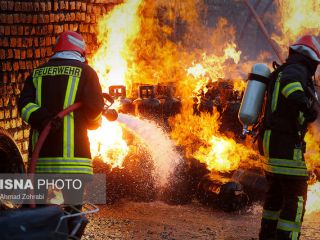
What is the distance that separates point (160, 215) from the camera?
679 cm

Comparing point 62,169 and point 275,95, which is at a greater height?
point 275,95

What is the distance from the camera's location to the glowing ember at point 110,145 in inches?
300

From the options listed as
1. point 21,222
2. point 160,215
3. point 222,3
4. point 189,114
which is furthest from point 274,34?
point 21,222

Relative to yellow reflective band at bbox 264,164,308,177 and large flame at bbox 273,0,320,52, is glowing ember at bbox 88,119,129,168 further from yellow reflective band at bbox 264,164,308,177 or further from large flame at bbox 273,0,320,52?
large flame at bbox 273,0,320,52

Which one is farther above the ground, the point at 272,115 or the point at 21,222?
the point at 272,115

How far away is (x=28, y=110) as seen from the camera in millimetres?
4520

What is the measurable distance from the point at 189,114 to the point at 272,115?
4.21 m

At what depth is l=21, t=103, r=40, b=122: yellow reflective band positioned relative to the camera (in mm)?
4504

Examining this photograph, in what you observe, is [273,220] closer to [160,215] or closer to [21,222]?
[160,215]

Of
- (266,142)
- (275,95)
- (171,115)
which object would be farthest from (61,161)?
(171,115)

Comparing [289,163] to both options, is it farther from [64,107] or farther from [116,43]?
[116,43]

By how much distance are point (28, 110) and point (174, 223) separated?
2670mm

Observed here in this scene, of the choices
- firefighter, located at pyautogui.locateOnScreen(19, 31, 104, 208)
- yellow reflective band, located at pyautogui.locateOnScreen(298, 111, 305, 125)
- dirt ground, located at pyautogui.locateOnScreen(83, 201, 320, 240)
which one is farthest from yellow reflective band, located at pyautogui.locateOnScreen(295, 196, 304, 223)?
firefighter, located at pyautogui.locateOnScreen(19, 31, 104, 208)

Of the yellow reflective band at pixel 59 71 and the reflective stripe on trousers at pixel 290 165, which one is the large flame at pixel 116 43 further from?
the reflective stripe on trousers at pixel 290 165
